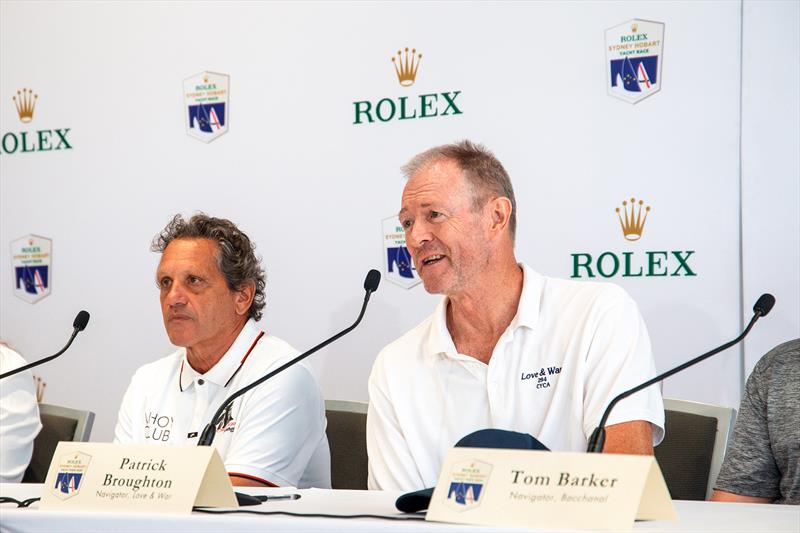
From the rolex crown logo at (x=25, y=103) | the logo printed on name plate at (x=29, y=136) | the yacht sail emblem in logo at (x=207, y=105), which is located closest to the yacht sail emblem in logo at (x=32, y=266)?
the logo printed on name plate at (x=29, y=136)

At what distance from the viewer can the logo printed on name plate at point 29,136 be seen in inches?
141

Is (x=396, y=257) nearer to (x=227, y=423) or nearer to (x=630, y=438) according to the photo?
(x=227, y=423)

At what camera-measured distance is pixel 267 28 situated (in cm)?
324

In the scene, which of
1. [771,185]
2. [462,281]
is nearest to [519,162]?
[771,185]

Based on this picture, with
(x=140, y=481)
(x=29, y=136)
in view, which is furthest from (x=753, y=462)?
(x=29, y=136)

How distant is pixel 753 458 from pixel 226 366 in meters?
1.26

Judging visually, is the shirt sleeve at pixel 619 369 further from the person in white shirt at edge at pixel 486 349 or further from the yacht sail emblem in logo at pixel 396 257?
the yacht sail emblem in logo at pixel 396 257

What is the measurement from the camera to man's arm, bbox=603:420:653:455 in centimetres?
164

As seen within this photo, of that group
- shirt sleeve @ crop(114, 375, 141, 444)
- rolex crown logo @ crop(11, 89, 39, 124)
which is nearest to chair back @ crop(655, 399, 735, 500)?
shirt sleeve @ crop(114, 375, 141, 444)

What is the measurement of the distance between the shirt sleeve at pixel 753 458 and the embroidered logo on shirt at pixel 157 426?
130 centimetres

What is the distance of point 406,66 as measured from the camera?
9.92ft

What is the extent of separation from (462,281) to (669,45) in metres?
1.13

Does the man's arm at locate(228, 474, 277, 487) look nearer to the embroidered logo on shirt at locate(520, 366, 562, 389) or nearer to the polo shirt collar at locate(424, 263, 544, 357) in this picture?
the polo shirt collar at locate(424, 263, 544, 357)

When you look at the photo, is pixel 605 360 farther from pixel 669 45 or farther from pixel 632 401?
pixel 669 45
